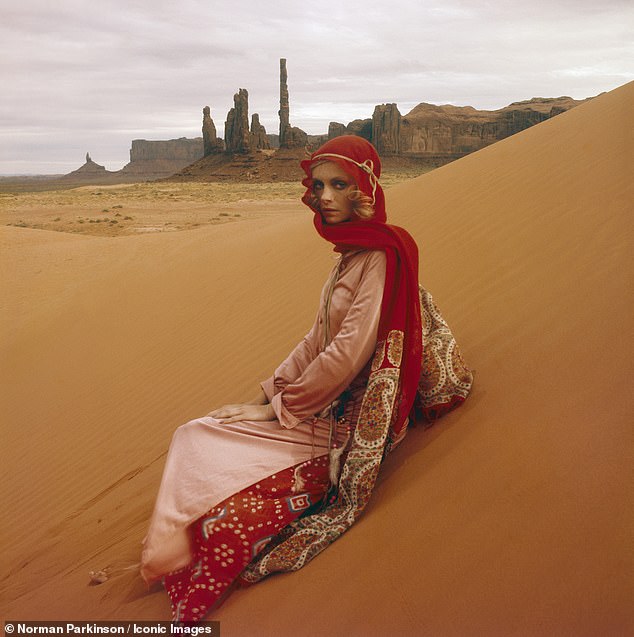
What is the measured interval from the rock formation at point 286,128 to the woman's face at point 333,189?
237 ft

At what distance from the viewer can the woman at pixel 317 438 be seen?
7.49ft

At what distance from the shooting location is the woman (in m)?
2.28

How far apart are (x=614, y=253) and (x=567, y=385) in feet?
5.79

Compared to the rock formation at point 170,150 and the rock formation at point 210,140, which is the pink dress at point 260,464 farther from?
the rock formation at point 170,150

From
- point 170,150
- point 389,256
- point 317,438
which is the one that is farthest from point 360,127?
point 317,438

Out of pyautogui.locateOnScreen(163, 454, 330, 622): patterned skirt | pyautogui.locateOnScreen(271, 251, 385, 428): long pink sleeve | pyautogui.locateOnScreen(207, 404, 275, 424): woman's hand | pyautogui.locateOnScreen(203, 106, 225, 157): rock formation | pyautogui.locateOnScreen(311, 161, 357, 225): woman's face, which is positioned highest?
pyautogui.locateOnScreen(203, 106, 225, 157): rock formation

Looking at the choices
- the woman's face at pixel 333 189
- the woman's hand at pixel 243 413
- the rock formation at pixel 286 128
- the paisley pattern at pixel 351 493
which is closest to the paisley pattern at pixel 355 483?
the paisley pattern at pixel 351 493

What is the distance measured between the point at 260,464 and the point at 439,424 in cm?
93

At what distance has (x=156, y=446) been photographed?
4.76m

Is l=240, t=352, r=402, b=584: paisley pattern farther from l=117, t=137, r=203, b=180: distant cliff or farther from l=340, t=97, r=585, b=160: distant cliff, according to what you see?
l=117, t=137, r=203, b=180: distant cliff

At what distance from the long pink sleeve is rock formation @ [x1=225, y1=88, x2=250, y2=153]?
78122 millimetres

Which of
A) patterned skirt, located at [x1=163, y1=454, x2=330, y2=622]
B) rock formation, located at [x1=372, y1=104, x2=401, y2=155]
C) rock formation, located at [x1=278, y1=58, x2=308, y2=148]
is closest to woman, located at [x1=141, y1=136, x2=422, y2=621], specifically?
patterned skirt, located at [x1=163, y1=454, x2=330, y2=622]

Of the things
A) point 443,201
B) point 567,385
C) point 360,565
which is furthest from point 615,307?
point 443,201

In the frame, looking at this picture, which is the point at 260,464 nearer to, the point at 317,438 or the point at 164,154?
the point at 317,438
